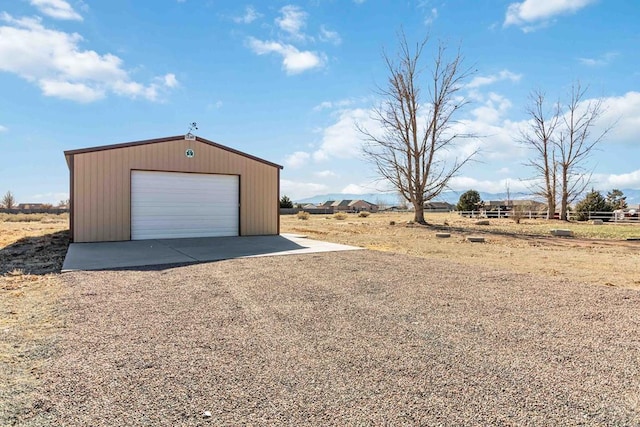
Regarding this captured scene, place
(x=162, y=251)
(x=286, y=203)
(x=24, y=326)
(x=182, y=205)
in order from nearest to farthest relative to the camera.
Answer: (x=24, y=326) < (x=162, y=251) < (x=182, y=205) < (x=286, y=203)

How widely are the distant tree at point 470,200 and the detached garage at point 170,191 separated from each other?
37699mm

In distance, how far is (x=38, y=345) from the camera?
3.31m

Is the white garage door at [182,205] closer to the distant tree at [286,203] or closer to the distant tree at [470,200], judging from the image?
the distant tree at [286,203]

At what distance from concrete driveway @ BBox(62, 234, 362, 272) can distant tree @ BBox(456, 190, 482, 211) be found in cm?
4043

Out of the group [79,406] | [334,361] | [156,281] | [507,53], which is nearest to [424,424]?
[334,361]

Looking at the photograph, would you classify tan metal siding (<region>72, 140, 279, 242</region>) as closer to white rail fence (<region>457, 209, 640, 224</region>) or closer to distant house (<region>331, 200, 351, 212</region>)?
white rail fence (<region>457, 209, 640, 224</region>)

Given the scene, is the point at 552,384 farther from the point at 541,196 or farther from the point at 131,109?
the point at 541,196

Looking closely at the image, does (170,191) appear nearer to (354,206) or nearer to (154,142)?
(154,142)

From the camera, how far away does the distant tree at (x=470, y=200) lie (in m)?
46.4

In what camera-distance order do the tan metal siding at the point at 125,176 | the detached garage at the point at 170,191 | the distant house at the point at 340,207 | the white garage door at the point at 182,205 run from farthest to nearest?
the distant house at the point at 340,207 < the white garage door at the point at 182,205 < the detached garage at the point at 170,191 < the tan metal siding at the point at 125,176

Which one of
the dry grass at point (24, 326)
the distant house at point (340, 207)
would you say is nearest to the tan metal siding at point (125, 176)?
the dry grass at point (24, 326)

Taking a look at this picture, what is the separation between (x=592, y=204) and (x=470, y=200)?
16.2m

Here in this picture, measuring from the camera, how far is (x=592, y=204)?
3077 cm

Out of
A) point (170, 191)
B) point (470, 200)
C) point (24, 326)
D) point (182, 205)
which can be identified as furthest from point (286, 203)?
point (24, 326)
